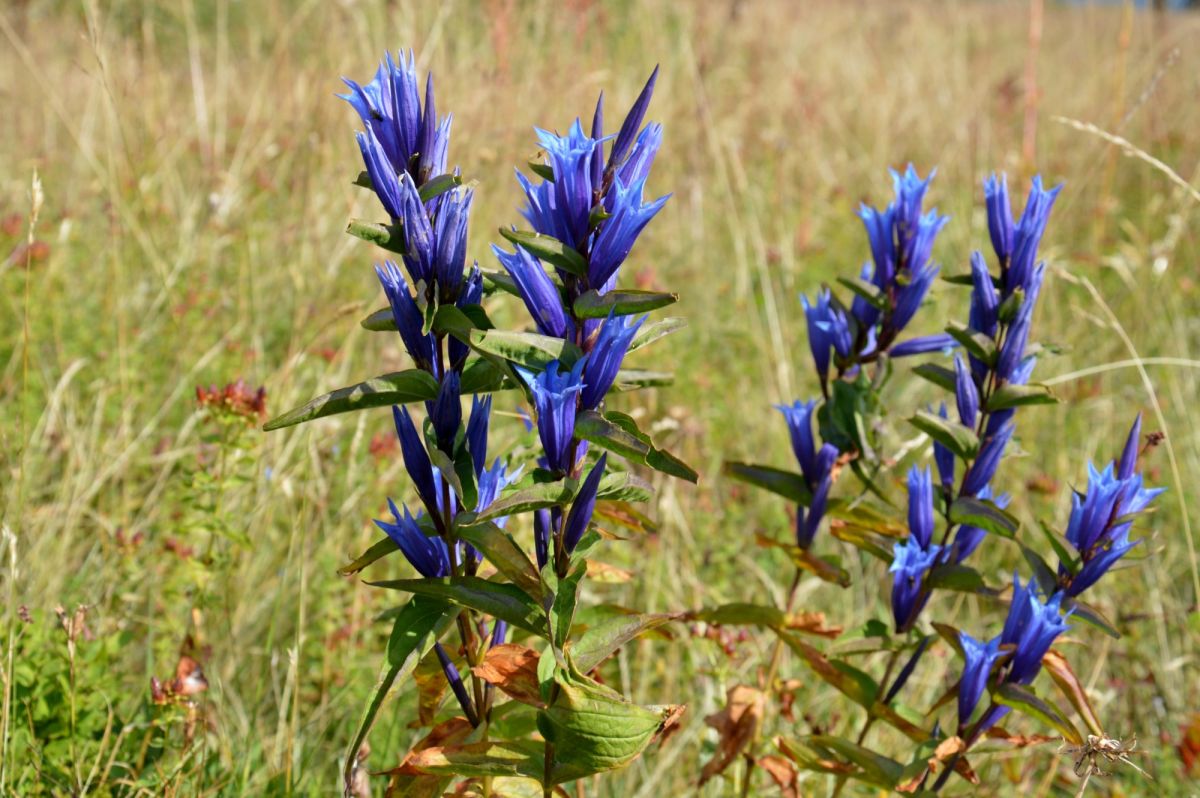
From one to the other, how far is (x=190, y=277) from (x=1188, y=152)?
15.0 ft

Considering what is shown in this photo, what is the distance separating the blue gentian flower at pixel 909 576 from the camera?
1371 millimetres

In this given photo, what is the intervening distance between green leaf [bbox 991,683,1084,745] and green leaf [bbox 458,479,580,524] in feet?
2.25

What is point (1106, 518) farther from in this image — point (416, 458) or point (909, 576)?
point (416, 458)

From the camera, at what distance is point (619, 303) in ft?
3.10

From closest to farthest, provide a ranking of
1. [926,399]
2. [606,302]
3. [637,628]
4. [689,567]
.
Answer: [606,302]
[637,628]
[689,567]
[926,399]

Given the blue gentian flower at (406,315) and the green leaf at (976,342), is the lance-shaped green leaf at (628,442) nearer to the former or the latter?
the blue gentian flower at (406,315)

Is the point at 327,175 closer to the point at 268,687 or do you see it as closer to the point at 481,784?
the point at 268,687

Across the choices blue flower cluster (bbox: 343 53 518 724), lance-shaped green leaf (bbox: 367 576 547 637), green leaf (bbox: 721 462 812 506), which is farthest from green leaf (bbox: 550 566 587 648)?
green leaf (bbox: 721 462 812 506)

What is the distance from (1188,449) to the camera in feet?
8.86

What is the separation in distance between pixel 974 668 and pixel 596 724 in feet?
2.03

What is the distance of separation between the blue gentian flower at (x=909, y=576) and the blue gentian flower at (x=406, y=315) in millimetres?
718

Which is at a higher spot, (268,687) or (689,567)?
(689,567)

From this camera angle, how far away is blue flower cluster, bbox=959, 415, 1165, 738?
1265mm

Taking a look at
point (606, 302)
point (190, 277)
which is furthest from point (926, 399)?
point (606, 302)
